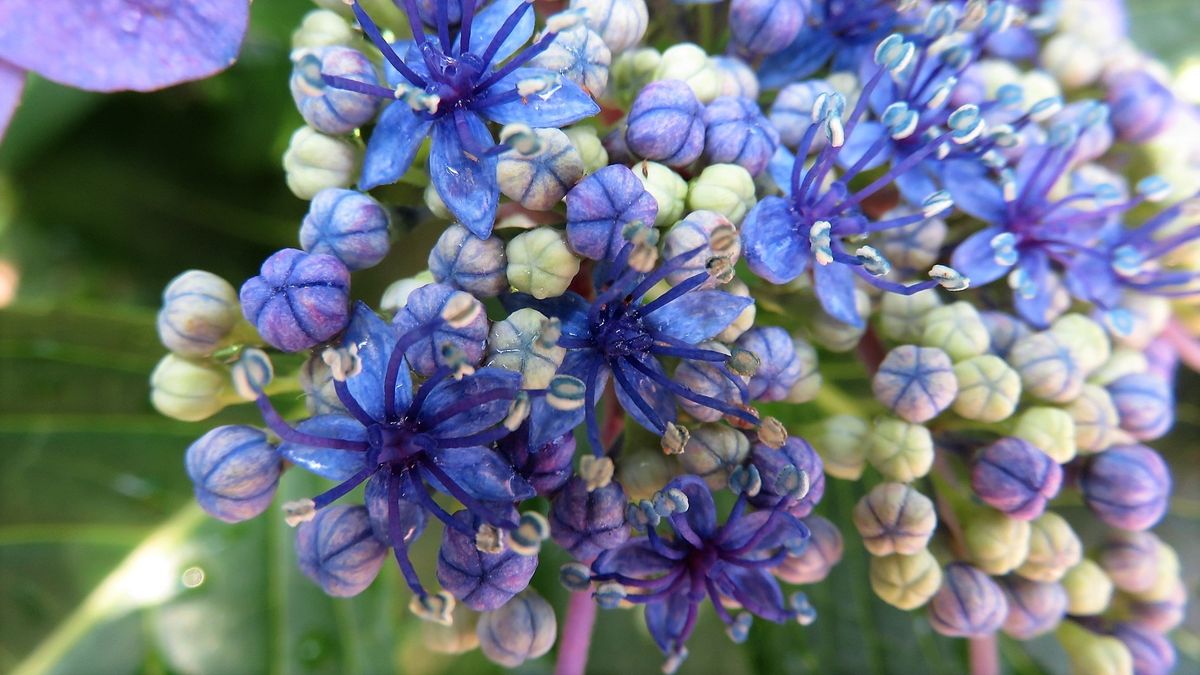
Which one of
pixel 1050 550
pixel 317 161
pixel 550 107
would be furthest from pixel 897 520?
pixel 317 161

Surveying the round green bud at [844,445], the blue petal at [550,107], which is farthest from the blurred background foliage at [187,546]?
the blue petal at [550,107]

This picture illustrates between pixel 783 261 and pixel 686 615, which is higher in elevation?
pixel 783 261

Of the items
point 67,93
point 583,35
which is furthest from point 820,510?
point 67,93

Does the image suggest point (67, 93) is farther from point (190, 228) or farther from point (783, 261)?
point (783, 261)

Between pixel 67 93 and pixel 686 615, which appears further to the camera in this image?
pixel 67 93

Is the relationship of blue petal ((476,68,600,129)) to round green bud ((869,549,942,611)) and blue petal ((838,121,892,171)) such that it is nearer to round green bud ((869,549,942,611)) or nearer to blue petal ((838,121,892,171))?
blue petal ((838,121,892,171))
